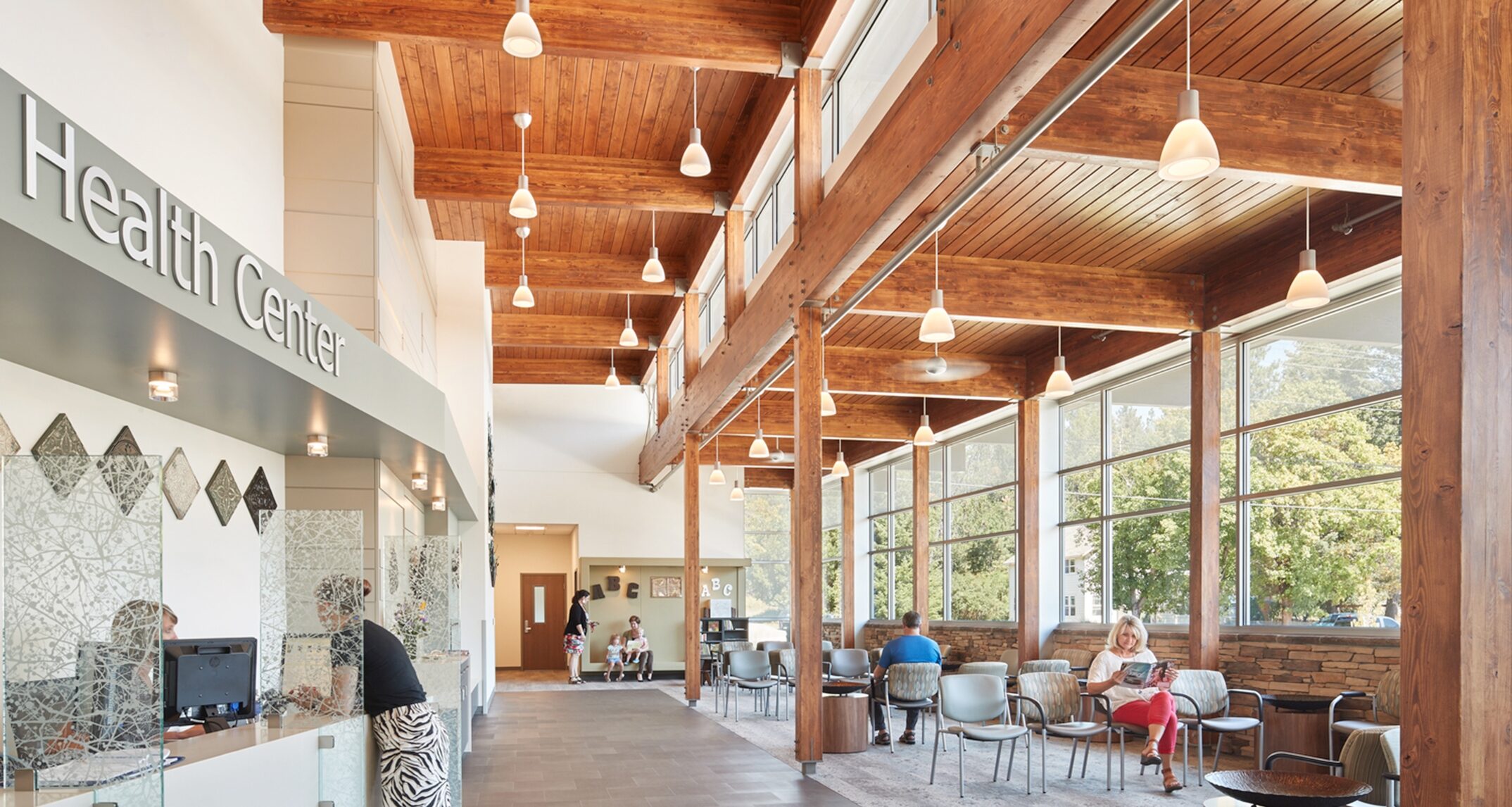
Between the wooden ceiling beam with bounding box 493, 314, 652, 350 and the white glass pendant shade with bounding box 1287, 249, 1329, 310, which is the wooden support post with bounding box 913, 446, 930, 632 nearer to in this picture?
A: the wooden ceiling beam with bounding box 493, 314, 652, 350

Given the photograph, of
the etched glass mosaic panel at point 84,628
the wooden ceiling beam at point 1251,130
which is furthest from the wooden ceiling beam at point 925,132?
the etched glass mosaic panel at point 84,628

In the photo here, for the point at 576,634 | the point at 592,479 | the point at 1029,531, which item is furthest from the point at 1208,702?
the point at 592,479

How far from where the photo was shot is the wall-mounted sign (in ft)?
9.49

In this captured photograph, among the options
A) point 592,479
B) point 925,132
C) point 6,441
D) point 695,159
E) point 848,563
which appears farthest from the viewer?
point 592,479

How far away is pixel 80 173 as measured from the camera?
121 inches

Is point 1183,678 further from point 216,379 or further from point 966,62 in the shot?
point 216,379

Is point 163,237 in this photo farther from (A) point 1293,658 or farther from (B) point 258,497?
(A) point 1293,658

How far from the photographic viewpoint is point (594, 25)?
312 inches

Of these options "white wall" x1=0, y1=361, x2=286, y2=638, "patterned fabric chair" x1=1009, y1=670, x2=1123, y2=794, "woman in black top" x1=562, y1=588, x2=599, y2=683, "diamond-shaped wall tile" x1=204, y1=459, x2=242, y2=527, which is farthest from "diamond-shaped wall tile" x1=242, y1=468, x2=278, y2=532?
"woman in black top" x1=562, y1=588, x2=599, y2=683

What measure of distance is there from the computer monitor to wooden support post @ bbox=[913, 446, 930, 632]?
480 inches

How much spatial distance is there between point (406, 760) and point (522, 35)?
3.64 metres

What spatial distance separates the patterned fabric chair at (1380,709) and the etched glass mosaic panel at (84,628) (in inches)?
297

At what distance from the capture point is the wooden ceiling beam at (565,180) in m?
10.9

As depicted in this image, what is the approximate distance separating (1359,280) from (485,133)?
25.0 ft
